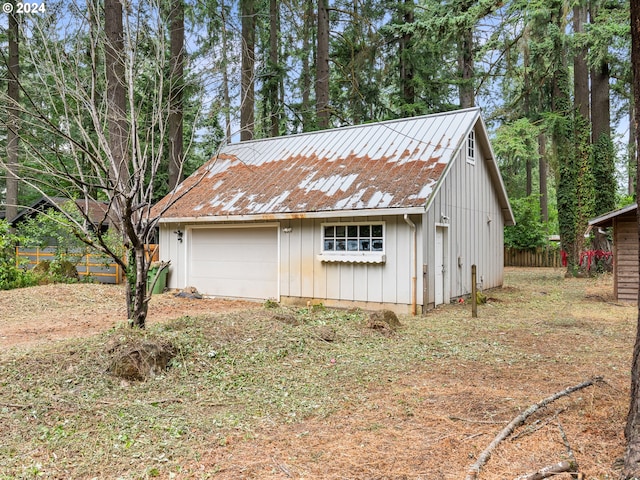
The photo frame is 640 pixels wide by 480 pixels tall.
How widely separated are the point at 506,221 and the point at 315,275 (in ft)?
27.6

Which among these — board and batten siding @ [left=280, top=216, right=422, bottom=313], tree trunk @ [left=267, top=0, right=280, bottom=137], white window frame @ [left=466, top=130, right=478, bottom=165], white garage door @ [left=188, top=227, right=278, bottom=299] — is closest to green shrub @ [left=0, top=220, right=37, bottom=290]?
white garage door @ [left=188, top=227, right=278, bottom=299]

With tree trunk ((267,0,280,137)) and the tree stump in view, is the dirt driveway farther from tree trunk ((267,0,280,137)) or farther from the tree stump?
tree trunk ((267,0,280,137))

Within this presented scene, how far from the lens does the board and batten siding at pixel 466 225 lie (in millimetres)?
10734

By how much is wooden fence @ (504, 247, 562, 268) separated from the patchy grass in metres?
18.6

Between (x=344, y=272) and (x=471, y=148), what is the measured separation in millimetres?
5134

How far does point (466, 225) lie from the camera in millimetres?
12578

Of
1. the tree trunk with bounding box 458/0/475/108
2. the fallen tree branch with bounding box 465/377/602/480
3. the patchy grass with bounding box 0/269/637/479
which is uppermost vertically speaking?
the tree trunk with bounding box 458/0/475/108

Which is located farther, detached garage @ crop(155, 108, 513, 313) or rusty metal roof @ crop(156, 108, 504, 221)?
rusty metal roof @ crop(156, 108, 504, 221)

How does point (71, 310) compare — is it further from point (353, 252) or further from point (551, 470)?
point (551, 470)

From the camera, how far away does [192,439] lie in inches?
145

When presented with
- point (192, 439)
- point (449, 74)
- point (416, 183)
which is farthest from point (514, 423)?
point (449, 74)

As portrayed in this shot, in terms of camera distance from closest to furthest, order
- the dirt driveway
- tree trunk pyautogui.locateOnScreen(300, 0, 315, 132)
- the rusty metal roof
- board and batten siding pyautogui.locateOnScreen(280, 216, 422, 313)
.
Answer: the dirt driveway < board and batten siding pyautogui.locateOnScreen(280, 216, 422, 313) < the rusty metal roof < tree trunk pyautogui.locateOnScreen(300, 0, 315, 132)

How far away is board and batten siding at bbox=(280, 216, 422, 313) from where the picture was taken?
10.1 m

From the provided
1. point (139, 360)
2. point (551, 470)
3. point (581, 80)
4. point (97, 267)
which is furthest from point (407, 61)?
point (551, 470)
